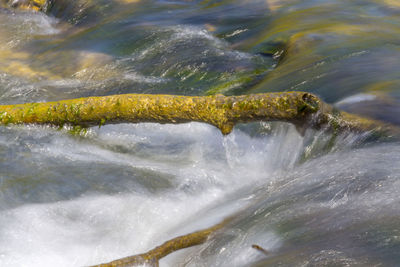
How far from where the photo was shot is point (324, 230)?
3033mm

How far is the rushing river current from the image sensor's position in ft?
10.7

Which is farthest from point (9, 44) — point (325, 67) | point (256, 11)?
point (325, 67)

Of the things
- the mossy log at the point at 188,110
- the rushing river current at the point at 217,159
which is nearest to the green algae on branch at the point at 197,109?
the mossy log at the point at 188,110

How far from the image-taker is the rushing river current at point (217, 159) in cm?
325

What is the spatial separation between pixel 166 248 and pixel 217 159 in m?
A: 1.86

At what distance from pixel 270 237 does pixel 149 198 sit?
1.46 metres

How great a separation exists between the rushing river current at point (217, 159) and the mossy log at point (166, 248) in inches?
3.2

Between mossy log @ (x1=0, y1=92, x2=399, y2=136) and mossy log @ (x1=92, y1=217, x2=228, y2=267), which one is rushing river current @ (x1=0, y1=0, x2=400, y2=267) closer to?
mossy log @ (x1=92, y1=217, x2=228, y2=267)

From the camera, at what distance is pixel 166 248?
3172mm

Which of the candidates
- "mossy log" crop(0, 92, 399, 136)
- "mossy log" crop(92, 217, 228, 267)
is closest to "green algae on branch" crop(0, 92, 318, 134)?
"mossy log" crop(0, 92, 399, 136)

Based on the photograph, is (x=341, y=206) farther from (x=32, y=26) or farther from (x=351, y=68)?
(x=32, y=26)

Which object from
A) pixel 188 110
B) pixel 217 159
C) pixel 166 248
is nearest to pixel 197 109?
pixel 188 110

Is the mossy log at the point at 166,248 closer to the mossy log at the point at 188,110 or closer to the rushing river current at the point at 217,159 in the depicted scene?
the rushing river current at the point at 217,159

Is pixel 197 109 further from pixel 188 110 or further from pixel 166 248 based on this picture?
pixel 166 248
